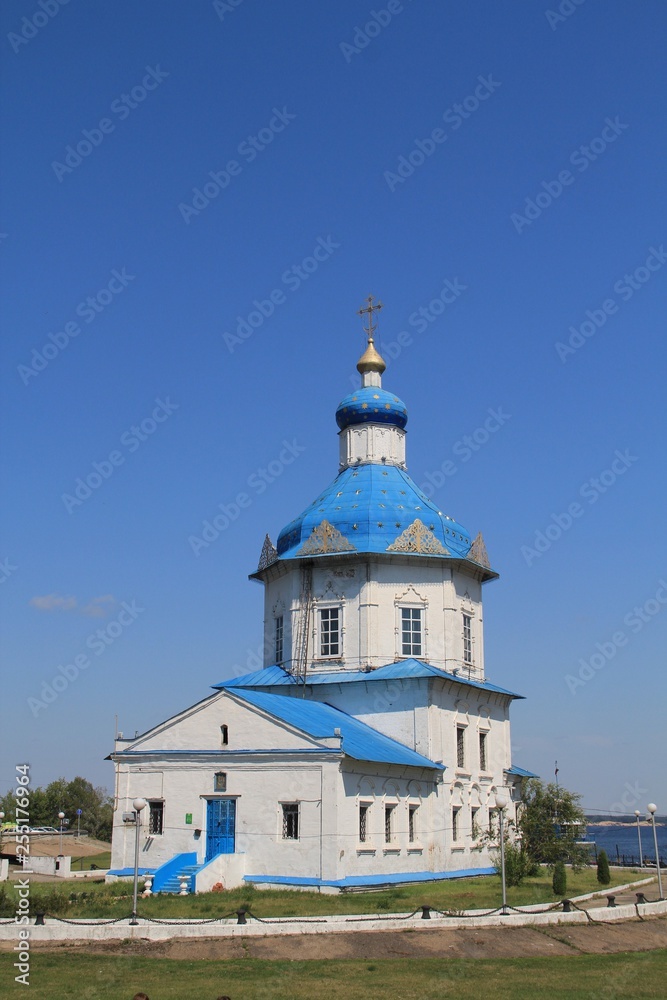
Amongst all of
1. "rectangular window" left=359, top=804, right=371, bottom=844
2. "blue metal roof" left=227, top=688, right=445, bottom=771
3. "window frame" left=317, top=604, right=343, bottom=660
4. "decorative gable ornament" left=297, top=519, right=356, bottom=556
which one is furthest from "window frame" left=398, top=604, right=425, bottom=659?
"rectangular window" left=359, top=804, right=371, bottom=844

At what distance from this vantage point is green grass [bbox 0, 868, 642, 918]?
882 inches

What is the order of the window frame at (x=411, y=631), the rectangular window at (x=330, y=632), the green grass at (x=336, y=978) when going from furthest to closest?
the rectangular window at (x=330, y=632), the window frame at (x=411, y=631), the green grass at (x=336, y=978)

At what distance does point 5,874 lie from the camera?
33594 millimetres

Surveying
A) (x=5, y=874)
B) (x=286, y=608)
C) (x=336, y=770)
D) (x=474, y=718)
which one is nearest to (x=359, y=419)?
(x=286, y=608)

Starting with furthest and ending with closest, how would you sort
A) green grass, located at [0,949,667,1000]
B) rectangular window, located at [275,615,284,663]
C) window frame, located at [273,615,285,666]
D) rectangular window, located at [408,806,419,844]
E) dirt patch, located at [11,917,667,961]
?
rectangular window, located at [275,615,284,663] < window frame, located at [273,615,285,666] < rectangular window, located at [408,806,419,844] < dirt patch, located at [11,917,667,961] < green grass, located at [0,949,667,1000]

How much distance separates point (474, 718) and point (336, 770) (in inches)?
393

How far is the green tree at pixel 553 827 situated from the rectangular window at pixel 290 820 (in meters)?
8.50

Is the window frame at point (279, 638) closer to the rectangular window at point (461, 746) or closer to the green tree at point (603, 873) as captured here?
the rectangular window at point (461, 746)

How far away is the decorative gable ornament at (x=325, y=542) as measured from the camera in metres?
35.6

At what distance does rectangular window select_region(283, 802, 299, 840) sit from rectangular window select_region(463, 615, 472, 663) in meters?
11.4

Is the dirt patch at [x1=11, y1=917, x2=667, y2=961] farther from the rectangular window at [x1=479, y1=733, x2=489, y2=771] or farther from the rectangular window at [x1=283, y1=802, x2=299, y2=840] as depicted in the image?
the rectangular window at [x1=479, y1=733, x2=489, y2=771]

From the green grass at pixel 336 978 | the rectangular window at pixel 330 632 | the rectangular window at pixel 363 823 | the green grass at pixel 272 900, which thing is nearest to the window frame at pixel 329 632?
the rectangular window at pixel 330 632

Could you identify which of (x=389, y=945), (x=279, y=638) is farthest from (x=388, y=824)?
(x=389, y=945)

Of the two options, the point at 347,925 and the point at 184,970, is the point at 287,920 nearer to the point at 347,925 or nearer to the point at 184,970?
the point at 347,925
